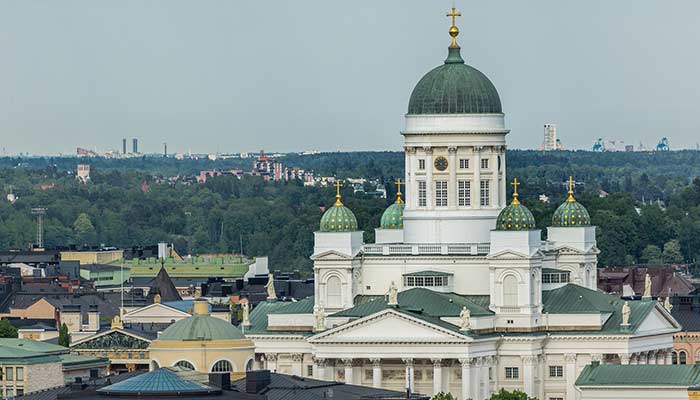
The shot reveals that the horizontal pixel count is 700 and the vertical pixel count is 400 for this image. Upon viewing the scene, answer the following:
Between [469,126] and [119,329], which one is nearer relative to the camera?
[469,126]

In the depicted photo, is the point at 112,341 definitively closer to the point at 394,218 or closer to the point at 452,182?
the point at 394,218

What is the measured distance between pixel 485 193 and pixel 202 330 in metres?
18.9

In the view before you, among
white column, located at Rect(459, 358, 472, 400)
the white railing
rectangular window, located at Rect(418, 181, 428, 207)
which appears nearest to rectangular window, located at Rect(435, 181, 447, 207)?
rectangular window, located at Rect(418, 181, 428, 207)

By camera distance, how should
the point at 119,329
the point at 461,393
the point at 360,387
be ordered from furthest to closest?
the point at 119,329
the point at 461,393
the point at 360,387

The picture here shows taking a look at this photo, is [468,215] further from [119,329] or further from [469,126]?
[119,329]

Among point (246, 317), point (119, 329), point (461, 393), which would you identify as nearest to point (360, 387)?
point (461, 393)

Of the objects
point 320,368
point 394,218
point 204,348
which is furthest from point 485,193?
point 204,348

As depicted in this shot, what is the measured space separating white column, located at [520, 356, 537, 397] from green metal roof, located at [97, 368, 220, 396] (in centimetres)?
2776

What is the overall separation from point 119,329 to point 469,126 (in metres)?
24.2

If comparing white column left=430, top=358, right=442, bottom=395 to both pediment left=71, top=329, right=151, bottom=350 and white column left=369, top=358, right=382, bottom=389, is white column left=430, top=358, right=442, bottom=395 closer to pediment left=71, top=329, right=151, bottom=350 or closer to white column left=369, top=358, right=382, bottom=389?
white column left=369, top=358, right=382, bottom=389

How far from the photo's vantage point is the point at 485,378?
151m

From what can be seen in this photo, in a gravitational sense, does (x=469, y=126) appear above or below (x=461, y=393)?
above

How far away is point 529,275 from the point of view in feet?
500

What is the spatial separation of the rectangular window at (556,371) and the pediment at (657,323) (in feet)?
11.0
